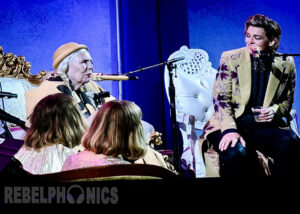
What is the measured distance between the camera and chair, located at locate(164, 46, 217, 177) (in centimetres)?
335

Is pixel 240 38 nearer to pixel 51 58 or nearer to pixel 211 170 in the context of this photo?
pixel 211 170

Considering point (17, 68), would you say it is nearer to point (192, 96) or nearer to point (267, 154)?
point (192, 96)

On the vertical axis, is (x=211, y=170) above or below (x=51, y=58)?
below

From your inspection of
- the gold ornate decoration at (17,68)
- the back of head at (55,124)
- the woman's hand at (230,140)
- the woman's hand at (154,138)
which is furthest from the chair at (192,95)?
the back of head at (55,124)

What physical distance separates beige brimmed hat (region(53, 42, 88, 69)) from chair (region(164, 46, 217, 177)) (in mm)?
764

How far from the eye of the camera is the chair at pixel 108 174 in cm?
101

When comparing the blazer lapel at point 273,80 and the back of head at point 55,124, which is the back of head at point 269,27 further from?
the back of head at point 55,124

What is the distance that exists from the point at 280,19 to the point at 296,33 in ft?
0.53

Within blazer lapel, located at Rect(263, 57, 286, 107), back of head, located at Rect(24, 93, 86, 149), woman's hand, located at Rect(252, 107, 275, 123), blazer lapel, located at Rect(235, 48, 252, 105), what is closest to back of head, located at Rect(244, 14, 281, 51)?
blazer lapel, located at Rect(263, 57, 286, 107)

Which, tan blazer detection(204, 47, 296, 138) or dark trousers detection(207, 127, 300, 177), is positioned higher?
tan blazer detection(204, 47, 296, 138)

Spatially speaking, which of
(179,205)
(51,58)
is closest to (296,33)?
(51,58)

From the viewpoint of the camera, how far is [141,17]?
11.8 ft

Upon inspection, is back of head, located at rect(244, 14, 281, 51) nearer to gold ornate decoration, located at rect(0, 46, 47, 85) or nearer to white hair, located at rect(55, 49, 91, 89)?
white hair, located at rect(55, 49, 91, 89)

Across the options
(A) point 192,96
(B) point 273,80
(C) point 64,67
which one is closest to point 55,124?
(C) point 64,67
